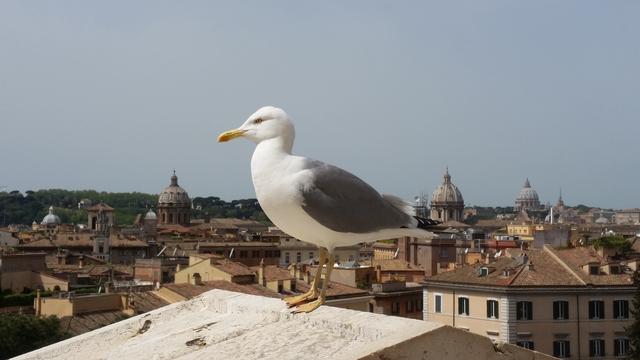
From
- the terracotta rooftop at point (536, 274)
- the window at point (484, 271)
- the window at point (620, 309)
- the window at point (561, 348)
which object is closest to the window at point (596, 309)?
the window at point (620, 309)

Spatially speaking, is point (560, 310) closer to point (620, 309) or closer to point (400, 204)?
point (620, 309)

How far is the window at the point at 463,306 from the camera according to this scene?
100ft

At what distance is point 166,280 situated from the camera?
47.8m

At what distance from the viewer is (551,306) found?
29.0 metres

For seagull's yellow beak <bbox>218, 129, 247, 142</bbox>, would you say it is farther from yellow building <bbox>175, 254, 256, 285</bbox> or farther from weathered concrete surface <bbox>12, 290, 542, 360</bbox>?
yellow building <bbox>175, 254, 256, 285</bbox>

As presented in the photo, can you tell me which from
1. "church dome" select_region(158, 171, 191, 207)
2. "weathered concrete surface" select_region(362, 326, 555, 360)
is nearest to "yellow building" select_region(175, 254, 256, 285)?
"weathered concrete surface" select_region(362, 326, 555, 360)

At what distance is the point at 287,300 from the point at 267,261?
62.0m

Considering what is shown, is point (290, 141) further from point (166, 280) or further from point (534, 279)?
point (166, 280)

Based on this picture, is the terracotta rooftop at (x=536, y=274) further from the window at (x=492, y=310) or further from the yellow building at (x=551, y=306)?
the window at (x=492, y=310)

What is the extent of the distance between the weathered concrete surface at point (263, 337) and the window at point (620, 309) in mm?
27134

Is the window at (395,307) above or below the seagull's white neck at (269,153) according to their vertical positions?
below

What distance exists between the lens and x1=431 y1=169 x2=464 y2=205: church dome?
134125mm

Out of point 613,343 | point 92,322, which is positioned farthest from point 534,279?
point 92,322

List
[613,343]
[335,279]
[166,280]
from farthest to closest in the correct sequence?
[166,280] < [335,279] < [613,343]
